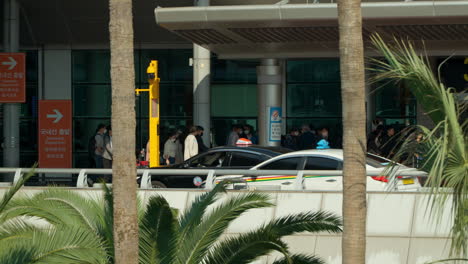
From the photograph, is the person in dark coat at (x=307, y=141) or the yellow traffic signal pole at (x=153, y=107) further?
the person in dark coat at (x=307, y=141)

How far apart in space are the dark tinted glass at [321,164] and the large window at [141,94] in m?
17.4

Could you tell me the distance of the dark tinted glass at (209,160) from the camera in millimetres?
18484

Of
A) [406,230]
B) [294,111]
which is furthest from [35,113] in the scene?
[406,230]

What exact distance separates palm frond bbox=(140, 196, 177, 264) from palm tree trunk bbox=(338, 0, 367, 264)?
9.06ft

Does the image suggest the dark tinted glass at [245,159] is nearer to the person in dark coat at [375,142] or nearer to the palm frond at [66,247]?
the person in dark coat at [375,142]

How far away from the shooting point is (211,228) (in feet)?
35.1

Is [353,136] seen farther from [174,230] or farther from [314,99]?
[314,99]

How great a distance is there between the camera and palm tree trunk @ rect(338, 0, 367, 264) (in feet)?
26.8

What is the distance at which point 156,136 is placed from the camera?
2317 centimetres

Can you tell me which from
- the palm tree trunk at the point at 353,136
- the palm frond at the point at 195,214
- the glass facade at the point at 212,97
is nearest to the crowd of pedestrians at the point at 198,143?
the glass facade at the point at 212,97

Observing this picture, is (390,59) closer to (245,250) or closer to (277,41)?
(245,250)

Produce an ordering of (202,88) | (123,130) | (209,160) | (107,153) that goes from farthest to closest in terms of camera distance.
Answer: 1. (202,88)
2. (107,153)
3. (209,160)
4. (123,130)

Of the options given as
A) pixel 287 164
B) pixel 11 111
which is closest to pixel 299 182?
pixel 287 164

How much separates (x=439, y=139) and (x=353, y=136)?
1.27m
